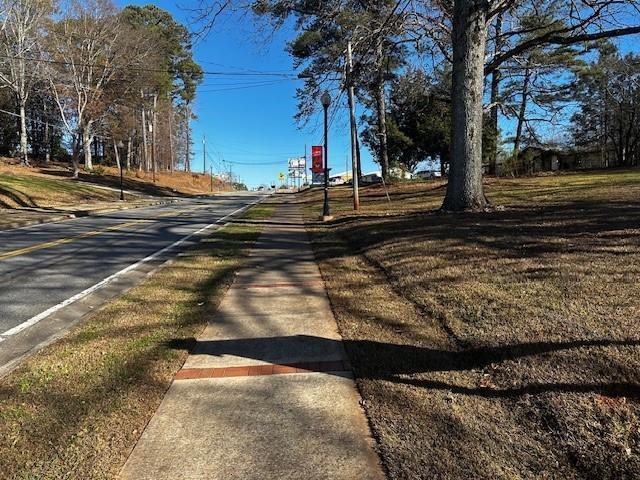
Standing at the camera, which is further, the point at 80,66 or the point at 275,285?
the point at 80,66

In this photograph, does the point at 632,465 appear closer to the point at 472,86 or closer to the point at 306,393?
the point at 306,393

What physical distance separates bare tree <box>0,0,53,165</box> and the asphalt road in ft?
102

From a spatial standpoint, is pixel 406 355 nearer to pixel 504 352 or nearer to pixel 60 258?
pixel 504 352

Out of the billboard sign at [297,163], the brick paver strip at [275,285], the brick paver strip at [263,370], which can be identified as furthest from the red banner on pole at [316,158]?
the billboard sign at [297,163]

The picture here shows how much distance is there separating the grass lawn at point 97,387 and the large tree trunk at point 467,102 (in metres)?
7.20

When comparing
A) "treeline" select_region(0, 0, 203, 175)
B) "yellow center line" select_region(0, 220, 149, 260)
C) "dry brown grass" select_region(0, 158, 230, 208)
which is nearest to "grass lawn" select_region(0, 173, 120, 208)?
"dry brown grass" select_region(0, 158, 230, 208)

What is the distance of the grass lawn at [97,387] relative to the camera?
3.11 metres

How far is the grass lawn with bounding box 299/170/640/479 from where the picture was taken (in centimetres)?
296

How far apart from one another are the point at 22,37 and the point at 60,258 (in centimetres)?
4142

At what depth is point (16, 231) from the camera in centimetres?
1675

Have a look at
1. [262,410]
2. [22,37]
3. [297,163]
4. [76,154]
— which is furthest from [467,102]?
[297,163]

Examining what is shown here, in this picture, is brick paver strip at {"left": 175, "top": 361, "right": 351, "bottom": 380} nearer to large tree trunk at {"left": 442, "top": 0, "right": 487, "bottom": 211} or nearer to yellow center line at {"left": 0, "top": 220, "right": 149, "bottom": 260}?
yellow center line at {"left": 0, "top": 220, "right": 149, "bottom": 260}

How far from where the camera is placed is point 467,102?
12.1 m

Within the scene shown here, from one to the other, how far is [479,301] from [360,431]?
2.72 m
